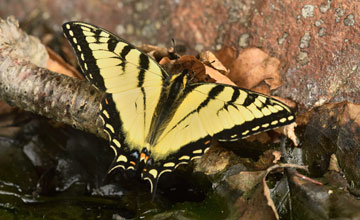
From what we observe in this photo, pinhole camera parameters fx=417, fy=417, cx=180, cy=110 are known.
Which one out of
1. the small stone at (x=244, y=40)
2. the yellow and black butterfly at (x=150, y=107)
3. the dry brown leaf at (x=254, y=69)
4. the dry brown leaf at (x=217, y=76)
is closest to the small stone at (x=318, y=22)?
the dry brown leaf at (x=254, y=69)

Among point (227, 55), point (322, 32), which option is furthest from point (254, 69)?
point (322, 32)

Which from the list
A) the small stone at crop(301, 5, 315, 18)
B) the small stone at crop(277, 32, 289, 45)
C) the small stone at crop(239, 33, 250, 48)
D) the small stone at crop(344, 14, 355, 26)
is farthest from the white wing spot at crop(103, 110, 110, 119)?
the small stone at crop(344, 14, 355, 26)

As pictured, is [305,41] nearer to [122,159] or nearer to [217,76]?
[217,76]

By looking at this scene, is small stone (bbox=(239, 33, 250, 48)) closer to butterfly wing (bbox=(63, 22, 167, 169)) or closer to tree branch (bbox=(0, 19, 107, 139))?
butterfly wing (bbox=(63, 22, 167, 169))

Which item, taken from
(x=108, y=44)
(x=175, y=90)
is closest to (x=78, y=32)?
(x=108, y=44)

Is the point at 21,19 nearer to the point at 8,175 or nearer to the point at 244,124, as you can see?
the point at 8,175
